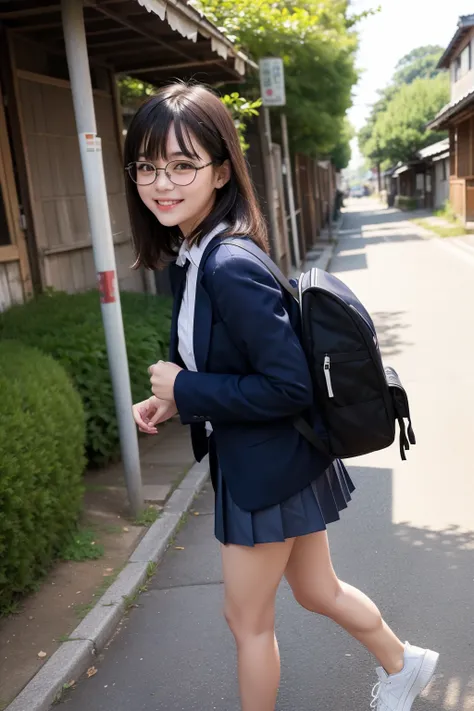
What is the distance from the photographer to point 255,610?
204 centimetres

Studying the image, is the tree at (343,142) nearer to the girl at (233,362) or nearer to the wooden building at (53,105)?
the wooden building at (53,105)

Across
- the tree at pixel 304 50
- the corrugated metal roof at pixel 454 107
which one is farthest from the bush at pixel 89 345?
the corrugated metal roof at pixel 454 107

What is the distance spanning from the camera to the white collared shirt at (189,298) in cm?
192

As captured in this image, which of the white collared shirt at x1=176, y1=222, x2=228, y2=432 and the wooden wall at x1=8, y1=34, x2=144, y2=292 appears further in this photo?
the wooden wall at x1=8, y1=34, x2=144, y2=292

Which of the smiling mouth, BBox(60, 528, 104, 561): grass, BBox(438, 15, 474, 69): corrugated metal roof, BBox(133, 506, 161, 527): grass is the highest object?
BBox(438, 15, 474, 69): corrugated metal roof

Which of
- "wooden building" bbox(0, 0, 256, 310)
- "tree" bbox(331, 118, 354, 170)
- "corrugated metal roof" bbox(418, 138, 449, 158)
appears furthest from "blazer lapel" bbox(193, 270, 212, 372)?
"corrugated metal roof" bbox(418, 138, 449, 158)

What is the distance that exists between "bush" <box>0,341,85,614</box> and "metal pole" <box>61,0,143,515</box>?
0.95 feet

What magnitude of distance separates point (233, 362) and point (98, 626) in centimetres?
186

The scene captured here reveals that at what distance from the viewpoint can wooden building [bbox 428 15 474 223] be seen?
24.6 metres

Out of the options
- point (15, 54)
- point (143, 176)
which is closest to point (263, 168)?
point (15, 54)

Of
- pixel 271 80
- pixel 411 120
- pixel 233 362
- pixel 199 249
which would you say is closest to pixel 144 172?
pixel 199 249

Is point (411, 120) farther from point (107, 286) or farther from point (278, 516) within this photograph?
point (278, 516)

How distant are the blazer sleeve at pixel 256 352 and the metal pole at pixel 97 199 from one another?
2384mm

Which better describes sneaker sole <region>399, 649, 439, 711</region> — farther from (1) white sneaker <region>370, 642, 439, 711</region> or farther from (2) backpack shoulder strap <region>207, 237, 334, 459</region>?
(2) backpack shoulder strap <region>207, 237, 334, 459</region>
